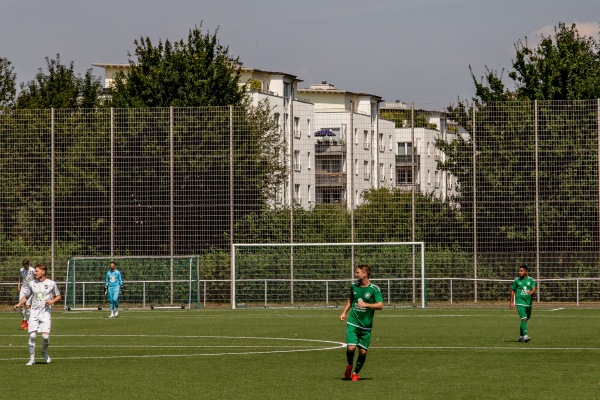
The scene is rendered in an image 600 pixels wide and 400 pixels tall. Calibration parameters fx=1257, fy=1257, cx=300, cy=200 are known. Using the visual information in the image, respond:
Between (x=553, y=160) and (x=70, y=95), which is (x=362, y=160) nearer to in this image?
(x=553, y=160)

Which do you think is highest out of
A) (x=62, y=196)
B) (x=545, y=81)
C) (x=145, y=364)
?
(x=545, y=81)

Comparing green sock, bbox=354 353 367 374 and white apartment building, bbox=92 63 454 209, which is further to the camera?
white apartment building, bbox=92 63 454 209

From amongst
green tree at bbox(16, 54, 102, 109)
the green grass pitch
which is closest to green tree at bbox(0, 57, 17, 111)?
green tree at bbox(16, 54, 102, 109)

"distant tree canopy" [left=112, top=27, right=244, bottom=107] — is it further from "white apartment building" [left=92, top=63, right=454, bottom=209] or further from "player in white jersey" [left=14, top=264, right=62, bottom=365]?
"player in white jersey" [left=14, top=264, right=62, bottom=365]

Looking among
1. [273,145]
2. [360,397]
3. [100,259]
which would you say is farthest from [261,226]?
[360,397]

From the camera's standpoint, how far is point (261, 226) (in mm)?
50375

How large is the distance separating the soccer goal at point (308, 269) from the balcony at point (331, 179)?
2872 millimetres

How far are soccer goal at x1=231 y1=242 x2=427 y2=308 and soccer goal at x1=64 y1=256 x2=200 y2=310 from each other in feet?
6.06

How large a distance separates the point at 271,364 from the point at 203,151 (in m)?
28.2

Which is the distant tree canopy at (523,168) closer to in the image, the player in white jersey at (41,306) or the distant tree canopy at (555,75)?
the distant tree canopy at (555,75)

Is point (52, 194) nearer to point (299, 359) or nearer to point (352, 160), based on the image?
point (352, 160)

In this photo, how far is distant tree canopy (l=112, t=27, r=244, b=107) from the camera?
5766cm

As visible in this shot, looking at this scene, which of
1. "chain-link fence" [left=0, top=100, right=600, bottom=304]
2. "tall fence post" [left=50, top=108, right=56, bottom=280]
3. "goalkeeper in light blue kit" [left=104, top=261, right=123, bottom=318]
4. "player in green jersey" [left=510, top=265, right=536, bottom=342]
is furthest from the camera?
"tall fence post" [left=50, top=108, right=56, bottom=280]

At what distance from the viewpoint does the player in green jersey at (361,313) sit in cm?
1980
